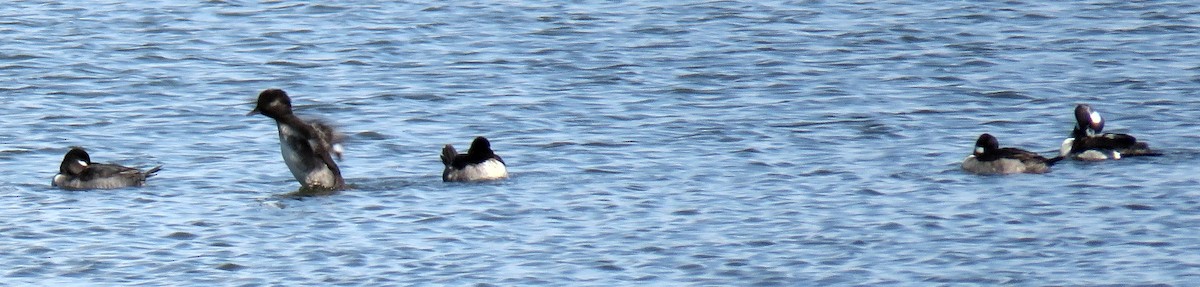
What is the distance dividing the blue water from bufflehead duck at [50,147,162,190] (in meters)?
0.14

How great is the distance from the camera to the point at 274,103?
15570 mm

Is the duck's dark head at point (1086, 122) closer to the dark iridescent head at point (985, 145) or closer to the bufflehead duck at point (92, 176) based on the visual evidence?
the dark iridescent head at point (985, 145)

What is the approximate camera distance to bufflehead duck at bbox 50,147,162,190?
48.6ft

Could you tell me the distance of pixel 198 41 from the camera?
85.0 feet

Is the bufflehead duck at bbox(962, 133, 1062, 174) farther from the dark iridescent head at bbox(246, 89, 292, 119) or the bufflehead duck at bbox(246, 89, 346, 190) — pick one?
the dark iridescent head at bbox(246, 89, 292, 119)

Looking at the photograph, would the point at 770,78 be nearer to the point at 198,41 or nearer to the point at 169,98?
the point at 169,98

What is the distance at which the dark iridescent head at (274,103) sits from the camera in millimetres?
15539

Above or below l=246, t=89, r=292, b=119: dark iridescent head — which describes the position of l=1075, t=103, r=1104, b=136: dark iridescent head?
below

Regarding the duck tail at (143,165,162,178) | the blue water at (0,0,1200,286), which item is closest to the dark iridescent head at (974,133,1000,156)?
the blue water at (0,0,1200,286)

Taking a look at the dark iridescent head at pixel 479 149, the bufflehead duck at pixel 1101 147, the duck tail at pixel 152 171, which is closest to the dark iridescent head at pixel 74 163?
the duck tail at pixel 152 171

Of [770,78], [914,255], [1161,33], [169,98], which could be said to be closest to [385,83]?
[169,98]

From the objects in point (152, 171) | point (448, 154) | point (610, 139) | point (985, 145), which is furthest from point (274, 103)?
point (985, 145)

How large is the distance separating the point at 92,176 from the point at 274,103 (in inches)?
56.9

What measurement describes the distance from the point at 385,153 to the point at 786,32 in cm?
969
